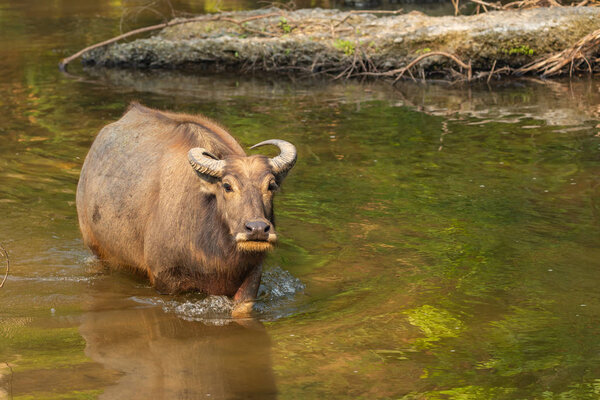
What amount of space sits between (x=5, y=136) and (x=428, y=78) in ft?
27.3

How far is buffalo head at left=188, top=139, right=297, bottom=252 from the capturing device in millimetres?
6355

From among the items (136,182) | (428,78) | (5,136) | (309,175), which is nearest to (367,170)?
(309,175)

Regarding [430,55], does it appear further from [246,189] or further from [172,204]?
[246,189]

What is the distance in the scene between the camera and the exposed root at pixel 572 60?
51.9 ft

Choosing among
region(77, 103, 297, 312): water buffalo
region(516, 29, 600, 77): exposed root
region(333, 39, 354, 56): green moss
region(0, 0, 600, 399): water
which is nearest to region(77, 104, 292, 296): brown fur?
region(77, 103, 297, 312): water buffalo

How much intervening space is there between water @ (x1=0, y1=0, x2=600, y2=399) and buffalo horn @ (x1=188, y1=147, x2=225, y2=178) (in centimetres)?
116

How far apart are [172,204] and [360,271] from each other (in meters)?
1.89

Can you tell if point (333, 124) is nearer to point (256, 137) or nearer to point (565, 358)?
point (256, 137)

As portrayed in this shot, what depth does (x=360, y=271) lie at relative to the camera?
7.86 meters

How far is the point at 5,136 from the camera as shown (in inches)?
495

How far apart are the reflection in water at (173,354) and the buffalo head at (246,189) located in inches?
29.2

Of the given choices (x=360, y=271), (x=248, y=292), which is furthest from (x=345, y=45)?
(x=248, y=292)

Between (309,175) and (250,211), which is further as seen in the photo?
(309,175)

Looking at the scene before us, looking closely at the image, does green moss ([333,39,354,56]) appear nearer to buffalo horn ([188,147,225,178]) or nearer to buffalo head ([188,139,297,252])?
buffalo head ([188,139,297,252])
